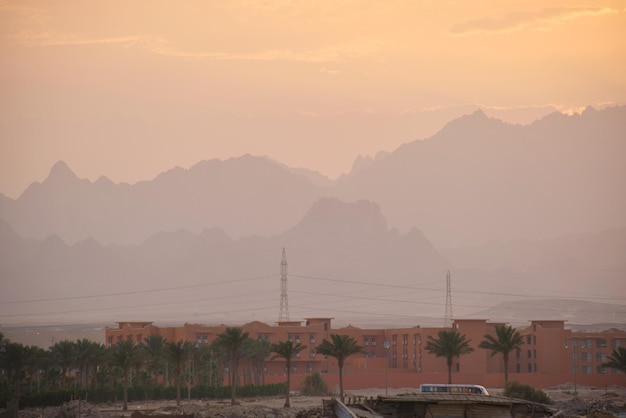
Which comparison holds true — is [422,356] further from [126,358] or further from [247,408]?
[247,408]

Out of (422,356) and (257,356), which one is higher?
(422,356)

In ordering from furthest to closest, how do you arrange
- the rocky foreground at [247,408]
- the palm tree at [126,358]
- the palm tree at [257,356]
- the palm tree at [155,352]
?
the palm tree at [257,356]
the palm tree at [155,352]
the palm tree at [126,358]
the rocky foreground at [247,408]

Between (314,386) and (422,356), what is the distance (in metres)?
20.8

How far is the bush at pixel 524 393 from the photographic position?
108312 mm

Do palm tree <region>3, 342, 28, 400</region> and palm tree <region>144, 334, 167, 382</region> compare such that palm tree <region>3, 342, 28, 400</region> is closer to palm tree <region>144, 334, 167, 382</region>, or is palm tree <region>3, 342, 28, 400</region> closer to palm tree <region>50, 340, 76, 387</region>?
palm tree <region>50, 340, 76, 387</region>

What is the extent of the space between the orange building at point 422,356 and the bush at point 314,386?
486cm

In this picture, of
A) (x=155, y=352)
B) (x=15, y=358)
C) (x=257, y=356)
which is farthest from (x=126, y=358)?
(x=257, y=356)

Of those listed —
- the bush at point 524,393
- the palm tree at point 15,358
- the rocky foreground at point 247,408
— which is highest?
the palm tree at point 15,358

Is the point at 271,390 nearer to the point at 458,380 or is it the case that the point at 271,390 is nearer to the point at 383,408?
the point at 458,380

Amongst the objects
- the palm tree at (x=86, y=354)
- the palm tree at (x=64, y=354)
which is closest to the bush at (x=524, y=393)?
the palm tree at (x=86, y=354)

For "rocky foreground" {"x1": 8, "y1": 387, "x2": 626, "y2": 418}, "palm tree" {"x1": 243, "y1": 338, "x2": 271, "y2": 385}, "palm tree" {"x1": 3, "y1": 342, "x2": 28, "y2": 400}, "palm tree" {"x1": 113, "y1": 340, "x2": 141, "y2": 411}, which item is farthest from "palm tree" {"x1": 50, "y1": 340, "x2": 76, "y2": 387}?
"palm tree" {"x1": 243, "y1": 338, "x2": 271, "y2": 385}

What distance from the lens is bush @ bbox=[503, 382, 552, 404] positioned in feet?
355

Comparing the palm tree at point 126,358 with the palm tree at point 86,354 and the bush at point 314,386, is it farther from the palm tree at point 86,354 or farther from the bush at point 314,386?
the bush at point 314,386

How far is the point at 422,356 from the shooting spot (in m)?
147
